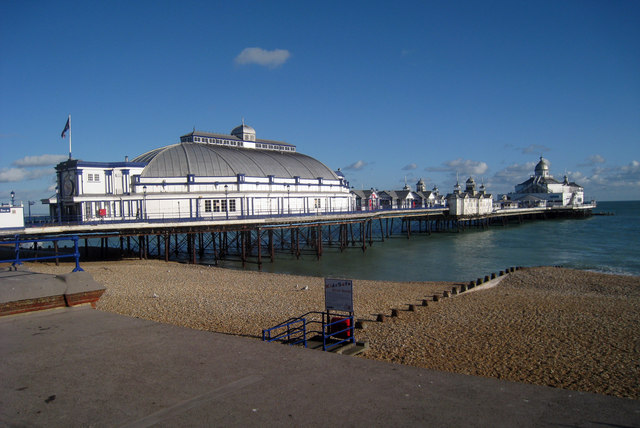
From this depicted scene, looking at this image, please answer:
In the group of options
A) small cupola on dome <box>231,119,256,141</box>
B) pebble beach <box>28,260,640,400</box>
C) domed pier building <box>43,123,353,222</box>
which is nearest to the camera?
pebble beach <box>28,260,640,400</box>

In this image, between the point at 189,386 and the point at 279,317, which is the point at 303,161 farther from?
the point at 189,386

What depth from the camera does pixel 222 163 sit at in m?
40.1

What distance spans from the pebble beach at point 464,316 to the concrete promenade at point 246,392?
3244 millimetres

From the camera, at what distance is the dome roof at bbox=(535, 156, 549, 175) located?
383ft

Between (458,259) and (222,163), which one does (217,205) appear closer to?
(222,163)

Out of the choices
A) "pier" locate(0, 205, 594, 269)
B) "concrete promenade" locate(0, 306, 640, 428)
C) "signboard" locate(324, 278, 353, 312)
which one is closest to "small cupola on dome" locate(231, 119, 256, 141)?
"pier" locate(0, 205, 594, 269)

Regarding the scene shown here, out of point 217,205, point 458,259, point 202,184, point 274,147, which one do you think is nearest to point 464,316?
point 458,259

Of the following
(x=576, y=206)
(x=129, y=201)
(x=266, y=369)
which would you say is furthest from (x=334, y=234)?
(x=576, y=206)

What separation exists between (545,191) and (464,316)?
354 ft

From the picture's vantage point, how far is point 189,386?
6875mm

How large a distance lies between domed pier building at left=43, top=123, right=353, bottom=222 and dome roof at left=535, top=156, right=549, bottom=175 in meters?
83.9

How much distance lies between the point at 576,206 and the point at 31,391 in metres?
118

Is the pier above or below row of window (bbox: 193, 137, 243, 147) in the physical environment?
below

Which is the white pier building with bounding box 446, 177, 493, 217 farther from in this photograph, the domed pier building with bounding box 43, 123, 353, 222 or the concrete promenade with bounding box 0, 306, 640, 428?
the concrete promenade with bounding box 0, 306, 640, 428
